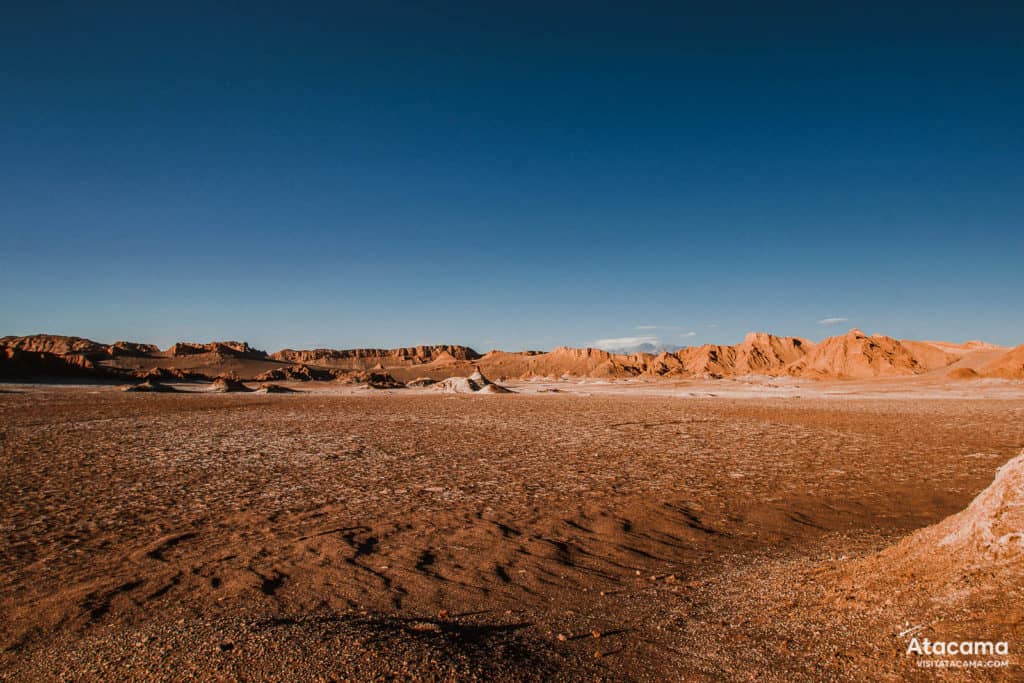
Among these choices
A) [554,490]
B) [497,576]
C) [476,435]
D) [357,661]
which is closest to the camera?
[357,661]

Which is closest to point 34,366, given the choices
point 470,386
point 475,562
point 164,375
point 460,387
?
point 164,375

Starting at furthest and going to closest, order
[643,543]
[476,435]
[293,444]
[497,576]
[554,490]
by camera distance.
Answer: [476,435] → [293,444] → [554,490] → [643,543] → [497,576]

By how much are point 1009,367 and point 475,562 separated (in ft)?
247

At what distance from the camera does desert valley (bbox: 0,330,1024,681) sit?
3.75 m

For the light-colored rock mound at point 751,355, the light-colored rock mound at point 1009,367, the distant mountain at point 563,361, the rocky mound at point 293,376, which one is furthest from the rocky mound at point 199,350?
the light-colored rock mound at point 1009,367

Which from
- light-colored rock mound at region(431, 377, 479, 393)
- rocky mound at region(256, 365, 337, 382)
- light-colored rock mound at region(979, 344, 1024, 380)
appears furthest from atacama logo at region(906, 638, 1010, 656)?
rocky mound at region(256, 365, 337, 382)

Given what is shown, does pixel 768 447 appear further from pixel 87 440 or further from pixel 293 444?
pixel 87 440

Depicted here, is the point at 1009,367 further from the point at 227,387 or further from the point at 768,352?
the point at 227,387

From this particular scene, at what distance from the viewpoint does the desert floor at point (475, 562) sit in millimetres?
3734

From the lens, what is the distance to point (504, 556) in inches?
265

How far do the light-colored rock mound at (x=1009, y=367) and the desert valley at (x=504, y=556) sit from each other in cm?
5134

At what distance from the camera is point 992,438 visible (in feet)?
56.3

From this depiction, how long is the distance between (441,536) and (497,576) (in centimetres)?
170

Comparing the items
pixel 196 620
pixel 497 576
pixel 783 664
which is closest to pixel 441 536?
pixel 497 576
